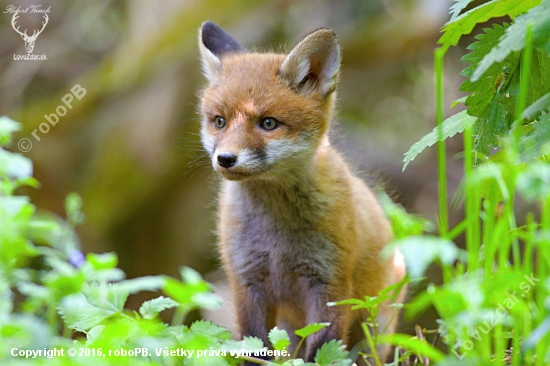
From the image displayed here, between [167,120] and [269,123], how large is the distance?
5650mm

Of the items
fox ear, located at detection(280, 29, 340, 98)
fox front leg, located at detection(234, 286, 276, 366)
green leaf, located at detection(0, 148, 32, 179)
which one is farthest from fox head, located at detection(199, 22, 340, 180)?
green leaf, located at detection(0, 148, 32, 179)

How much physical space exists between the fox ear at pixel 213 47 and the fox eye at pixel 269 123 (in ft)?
2.38

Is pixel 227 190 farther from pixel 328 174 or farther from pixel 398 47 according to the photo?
pixel 398 47

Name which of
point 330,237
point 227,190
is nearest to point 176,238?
point 227,190

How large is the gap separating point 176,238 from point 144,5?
4196 millimetres

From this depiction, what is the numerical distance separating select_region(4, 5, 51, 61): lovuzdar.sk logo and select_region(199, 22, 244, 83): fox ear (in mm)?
7939

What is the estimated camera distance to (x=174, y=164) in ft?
32.4

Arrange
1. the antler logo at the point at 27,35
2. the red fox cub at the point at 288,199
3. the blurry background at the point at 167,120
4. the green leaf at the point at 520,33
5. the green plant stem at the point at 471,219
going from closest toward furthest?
1. the green plant stem at the point at 471,219
2. the green leaf at the point at 520,33
3. the red fox cub at the point at 288,199
4. the blurry background at the point at 167,120
5. the antler logo at the point at 27,35

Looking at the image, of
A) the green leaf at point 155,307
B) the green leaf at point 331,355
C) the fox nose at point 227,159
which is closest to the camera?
the green leaf at point 155,307

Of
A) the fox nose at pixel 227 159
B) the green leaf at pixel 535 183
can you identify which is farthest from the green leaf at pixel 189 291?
the fox nose at pixel 227 159

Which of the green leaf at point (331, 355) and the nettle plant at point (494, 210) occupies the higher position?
the nettle plant at point (494, 210)

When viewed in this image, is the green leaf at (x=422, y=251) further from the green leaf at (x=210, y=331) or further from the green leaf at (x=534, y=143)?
the green leaf at (x=534, y=143)

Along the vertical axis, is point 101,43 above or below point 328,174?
above

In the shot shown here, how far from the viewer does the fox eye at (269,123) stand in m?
4.40
